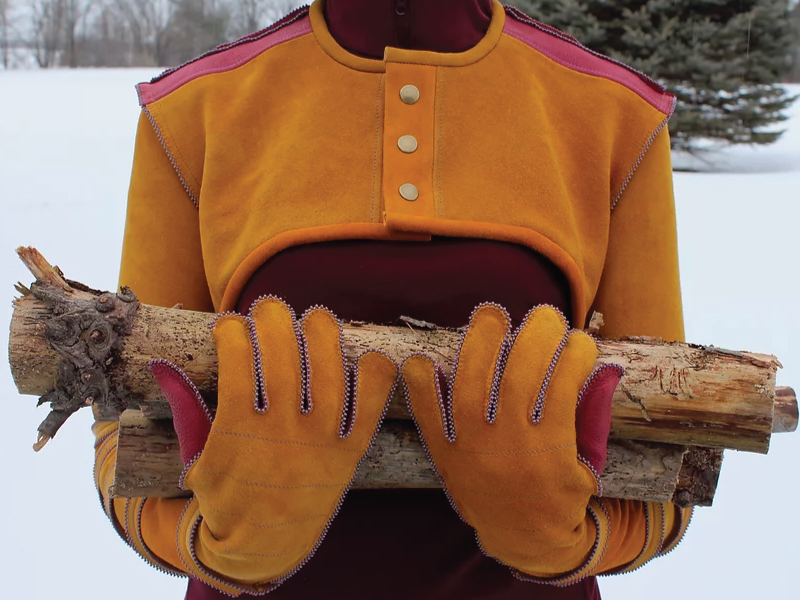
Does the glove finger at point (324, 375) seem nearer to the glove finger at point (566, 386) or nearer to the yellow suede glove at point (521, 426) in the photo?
the yellow suede glove at point (521, 426)

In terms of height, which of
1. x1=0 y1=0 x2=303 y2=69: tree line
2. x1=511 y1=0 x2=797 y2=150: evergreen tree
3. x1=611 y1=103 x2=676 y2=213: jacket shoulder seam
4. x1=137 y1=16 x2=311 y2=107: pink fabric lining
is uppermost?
x1=511 y1=0 x2=797 y2=150: evergreen tree

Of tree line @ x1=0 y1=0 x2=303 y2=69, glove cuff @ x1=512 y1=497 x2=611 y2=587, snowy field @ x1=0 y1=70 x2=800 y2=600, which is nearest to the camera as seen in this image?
glove cuff @ x1=512 y1=497 x2=611 y2=587

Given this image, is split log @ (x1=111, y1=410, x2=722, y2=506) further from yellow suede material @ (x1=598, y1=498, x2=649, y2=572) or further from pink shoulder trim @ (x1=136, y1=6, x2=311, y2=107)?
pink shoulder trim @ (x1=136, y1=6, x2=311, y2=107)

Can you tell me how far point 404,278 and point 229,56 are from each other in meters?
0.36

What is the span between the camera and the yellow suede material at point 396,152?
93 centimetres

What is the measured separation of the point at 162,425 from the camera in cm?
89

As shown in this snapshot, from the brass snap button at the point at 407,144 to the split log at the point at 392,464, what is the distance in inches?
11.5

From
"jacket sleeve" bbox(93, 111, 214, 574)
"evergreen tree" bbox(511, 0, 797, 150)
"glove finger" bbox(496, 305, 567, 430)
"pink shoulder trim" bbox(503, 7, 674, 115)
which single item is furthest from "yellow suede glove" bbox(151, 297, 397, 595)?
"evergreen tree" bbox(511, 0, 797, 150)

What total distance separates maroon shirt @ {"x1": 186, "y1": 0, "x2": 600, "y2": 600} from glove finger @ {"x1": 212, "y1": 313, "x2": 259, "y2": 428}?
0.14 meters

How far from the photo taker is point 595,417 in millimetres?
807

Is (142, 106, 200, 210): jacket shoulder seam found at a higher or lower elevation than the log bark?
higher

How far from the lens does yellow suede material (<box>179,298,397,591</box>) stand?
2.52ft

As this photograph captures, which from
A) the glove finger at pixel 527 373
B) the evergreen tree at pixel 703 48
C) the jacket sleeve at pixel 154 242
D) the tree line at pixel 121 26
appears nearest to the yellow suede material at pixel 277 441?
the glove finger at pixel 527 373

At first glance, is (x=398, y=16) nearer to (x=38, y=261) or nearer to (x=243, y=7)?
(x=38, y=261)
